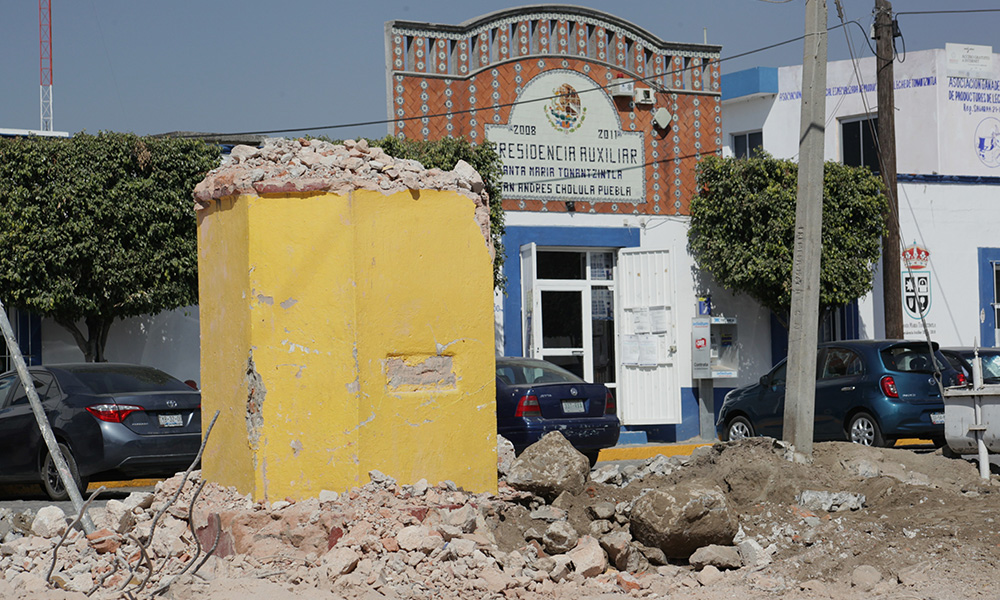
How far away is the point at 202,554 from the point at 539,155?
12.6m

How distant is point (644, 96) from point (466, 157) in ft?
14.1

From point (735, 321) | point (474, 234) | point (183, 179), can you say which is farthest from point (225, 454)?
point (735, 321)

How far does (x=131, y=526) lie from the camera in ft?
22.7

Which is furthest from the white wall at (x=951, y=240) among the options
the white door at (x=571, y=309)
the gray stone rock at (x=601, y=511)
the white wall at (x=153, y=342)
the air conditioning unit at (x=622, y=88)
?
the gray stone rock at (x=601, y=511)

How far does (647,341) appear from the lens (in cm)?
1845

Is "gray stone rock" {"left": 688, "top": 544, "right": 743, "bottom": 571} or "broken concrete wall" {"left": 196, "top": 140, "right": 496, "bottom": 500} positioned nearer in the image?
"broken concrete wall" {"left": 196, "top": 140, "right": 496, "bottom": 500}

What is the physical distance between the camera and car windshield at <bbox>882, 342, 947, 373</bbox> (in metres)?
13.9

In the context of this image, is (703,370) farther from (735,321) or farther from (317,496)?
(317,496)

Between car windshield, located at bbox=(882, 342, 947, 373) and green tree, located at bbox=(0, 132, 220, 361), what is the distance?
9441 mm

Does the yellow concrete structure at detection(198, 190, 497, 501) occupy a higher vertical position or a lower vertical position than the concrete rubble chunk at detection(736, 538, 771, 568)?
higher

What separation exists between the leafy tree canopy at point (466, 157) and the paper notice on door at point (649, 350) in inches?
108

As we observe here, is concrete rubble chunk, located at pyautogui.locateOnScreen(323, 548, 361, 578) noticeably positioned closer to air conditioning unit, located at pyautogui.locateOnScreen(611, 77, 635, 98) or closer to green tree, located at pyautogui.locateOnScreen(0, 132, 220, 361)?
green tree, located at pyautogui.locateOnScreen(0, 132, 220, 361)

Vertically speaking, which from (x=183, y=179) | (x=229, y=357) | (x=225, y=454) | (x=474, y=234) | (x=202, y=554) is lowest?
(x=202, y=554)

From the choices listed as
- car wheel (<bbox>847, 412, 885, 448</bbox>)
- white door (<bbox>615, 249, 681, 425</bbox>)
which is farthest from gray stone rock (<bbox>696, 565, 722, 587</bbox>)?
white door (<bbox>615, 249, 681, 425</bbox>)
